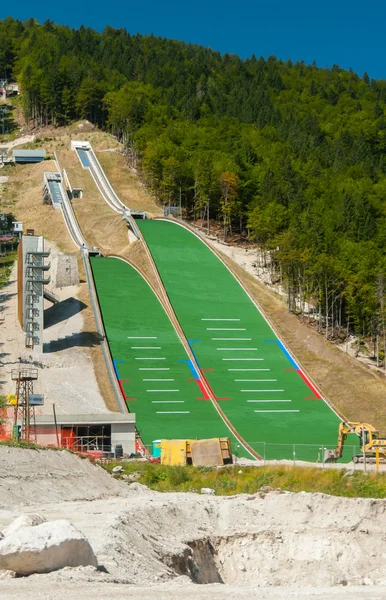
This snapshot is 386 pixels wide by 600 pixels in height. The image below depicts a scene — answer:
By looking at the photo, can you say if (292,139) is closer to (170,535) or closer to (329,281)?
(329,281)

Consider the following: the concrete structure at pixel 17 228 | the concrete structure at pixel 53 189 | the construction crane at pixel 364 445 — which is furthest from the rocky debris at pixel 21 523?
the concrete structure at pixel 53 189

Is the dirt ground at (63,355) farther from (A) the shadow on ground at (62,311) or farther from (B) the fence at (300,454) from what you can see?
(B) the fence at (300,454)

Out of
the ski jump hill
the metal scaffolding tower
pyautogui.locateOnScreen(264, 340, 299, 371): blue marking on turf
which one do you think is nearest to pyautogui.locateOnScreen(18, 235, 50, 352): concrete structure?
the ski jump hill

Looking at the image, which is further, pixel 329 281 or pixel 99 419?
pixel 329 281

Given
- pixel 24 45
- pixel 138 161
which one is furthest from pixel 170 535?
pixel 24 45

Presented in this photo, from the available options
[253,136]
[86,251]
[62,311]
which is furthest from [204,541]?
[253,136]

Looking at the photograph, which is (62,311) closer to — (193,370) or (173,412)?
(193,370)

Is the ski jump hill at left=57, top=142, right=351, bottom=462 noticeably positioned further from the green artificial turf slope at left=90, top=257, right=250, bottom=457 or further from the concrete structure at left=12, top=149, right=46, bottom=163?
the concrete structure at left=12, top=149, right=46, bottom=163
